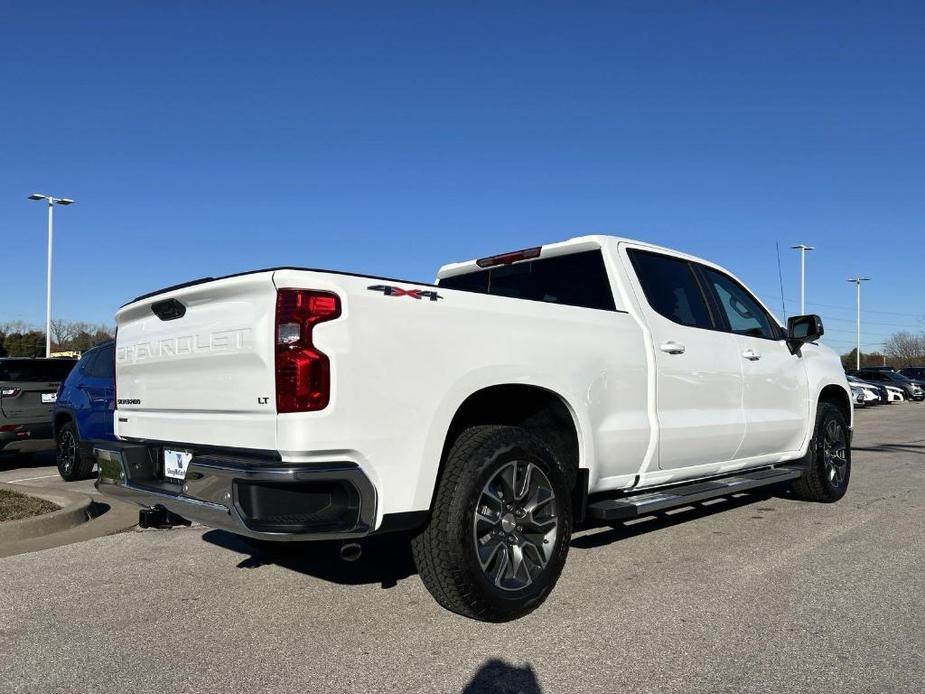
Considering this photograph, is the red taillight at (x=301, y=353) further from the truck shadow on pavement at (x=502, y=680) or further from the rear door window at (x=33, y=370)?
the rear door window at (x=33, y=370)

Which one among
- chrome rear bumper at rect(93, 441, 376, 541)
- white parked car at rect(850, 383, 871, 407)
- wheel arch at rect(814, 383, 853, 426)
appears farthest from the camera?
white parked car at rect(850, 383, 871, 407)

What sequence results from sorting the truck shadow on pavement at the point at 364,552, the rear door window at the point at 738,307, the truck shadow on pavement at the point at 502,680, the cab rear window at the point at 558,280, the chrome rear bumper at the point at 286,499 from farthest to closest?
the rear door window at the point at 738,307 → the cab rear window at the point at 558,280 → the truck shadow on pavement at the point at 364,552 → the chrome rear bumper at the point at 286,499 → the truck shadow on pavement at the point at 502,680

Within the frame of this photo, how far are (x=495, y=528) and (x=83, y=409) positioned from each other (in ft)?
23.4

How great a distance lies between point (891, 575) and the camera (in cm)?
468

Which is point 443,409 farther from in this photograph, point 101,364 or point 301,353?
point 101,364

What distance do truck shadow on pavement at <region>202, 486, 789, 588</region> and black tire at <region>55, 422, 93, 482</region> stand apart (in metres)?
4.28

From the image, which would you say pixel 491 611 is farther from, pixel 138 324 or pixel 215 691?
pixel 138 324

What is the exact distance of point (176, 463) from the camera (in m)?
3.97

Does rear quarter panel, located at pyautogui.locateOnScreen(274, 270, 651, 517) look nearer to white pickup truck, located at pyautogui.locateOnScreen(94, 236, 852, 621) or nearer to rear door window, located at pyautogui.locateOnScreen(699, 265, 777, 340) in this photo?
white pickup truck, located at pyautogui.locateOnScreen(94, 236, 852, 621)

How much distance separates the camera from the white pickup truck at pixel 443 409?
330 cm

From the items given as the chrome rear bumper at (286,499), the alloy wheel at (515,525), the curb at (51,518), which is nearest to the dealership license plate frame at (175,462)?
the chrome rear bumper at (286,499)

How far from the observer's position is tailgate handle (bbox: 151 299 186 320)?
13.2 ft

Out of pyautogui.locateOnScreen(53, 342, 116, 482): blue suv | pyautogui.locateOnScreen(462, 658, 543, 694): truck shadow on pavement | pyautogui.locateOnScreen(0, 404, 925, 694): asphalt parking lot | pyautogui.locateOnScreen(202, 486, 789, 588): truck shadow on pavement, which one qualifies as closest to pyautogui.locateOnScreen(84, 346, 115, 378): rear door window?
pyautogui.locateOnScreen(53, 342, 116, 482): blue suv

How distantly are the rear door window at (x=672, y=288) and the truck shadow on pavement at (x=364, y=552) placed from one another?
1564mm
